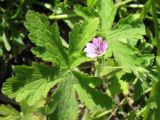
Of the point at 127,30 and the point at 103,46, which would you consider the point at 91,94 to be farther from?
the point at 127,30

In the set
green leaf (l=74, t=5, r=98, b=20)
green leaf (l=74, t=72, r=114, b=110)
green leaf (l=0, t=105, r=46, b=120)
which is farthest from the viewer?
green leaf (l=0, t=105, r=46, b=120)

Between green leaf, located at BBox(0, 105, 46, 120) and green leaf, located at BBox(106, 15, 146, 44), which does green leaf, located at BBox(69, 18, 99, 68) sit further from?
green leaf, located at BBox(0, 105, 46, 120)

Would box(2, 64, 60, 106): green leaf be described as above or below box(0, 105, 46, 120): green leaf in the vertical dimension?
above

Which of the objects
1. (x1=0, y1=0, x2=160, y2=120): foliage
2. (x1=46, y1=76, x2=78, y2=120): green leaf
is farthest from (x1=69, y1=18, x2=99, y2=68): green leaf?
(x1=46, y1=76, x2=78, y2=120): green leaf

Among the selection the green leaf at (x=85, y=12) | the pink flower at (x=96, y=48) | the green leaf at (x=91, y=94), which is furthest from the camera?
the green leaf at (x=85, y=12)

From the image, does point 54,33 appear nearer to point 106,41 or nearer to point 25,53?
point 106,41

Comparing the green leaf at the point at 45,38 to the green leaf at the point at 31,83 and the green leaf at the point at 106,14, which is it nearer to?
the green leaf at the point at 31,83

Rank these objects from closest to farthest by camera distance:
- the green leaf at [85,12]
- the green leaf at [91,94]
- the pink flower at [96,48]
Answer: the pink flower at [96,48] → the green leaf at [91,94] → the green leaf at [85,12]

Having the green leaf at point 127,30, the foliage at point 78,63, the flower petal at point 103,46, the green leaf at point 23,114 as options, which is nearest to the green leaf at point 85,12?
the foliage at point 78,63
